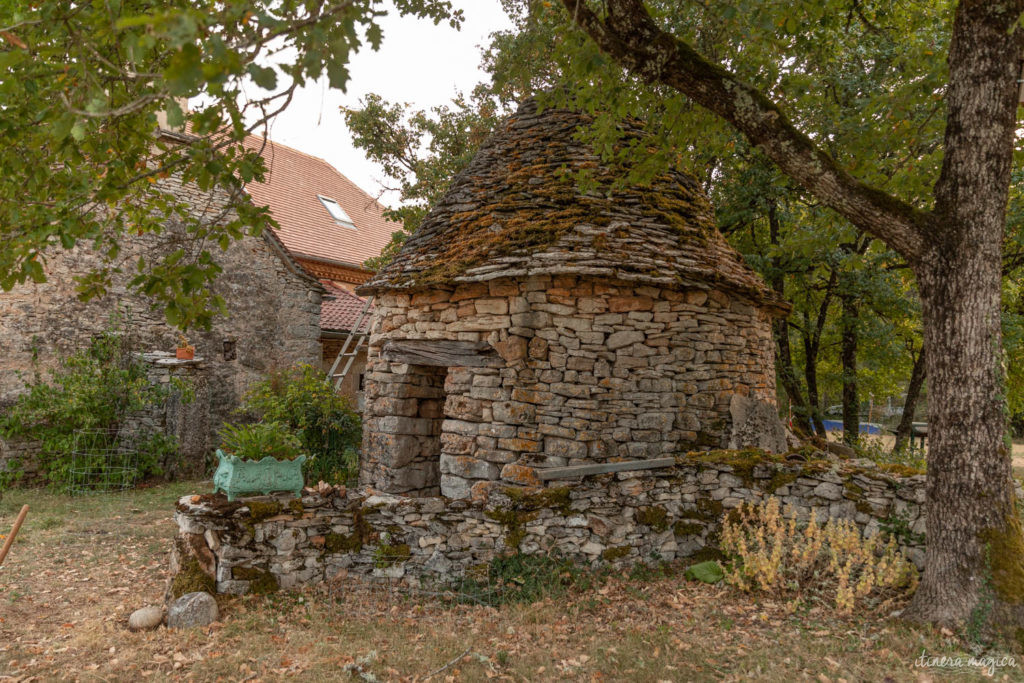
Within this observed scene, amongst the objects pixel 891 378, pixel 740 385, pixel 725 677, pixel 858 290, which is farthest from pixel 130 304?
pixel 891 378

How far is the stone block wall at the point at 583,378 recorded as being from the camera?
549 centimetres

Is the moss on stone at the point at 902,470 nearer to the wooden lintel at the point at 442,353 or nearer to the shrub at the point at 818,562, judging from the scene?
the shrub at the point at 818,562

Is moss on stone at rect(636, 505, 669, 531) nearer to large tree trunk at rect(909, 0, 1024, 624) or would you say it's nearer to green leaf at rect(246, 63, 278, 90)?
large tree trunk at rect(909, 0, 1024, 624)

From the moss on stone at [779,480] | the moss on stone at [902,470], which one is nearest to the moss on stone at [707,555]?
the moss on stone at [779,480]

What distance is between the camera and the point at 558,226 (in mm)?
5926

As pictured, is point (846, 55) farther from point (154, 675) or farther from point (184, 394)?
point (184, 394)

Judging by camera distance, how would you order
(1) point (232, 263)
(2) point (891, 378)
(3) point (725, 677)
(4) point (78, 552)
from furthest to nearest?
(2) point (891, 378)
(1) point (232, 263)
(4) point (78, 552)
(3) point (725, 677)

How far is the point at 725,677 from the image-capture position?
134 inches

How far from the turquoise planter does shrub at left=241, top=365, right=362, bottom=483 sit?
3.40 metres

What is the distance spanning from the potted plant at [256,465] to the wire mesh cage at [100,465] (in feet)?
17.2

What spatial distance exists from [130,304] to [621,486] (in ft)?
29.6

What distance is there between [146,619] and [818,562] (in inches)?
202

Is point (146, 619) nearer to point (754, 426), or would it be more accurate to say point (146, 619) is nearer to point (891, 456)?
point (754, 426)

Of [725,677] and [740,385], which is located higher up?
[740,385]
